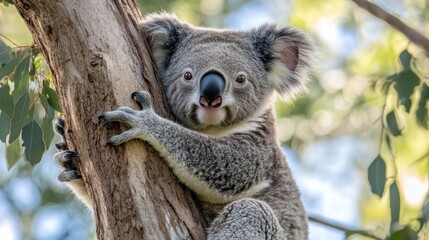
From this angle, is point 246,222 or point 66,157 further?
point 246,222

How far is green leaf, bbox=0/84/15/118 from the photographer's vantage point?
3861 mm

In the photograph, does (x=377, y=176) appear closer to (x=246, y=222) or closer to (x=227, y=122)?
(x=246, y=222)

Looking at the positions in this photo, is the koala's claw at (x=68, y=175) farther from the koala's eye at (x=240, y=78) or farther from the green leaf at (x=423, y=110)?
the green leaf at (x=423, y=110)

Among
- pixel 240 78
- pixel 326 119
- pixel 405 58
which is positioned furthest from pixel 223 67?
pixel 326 119

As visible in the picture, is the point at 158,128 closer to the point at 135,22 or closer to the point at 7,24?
the point at 135,22

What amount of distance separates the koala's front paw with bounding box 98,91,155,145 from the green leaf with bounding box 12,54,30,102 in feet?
2.59

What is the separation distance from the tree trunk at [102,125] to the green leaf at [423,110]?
1254 millimetres

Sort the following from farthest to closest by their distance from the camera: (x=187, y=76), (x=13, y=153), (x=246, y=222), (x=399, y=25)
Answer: (x=13, y=153) → (x=187, y=76) → (x=246, y=222) → (x=399, y=25)

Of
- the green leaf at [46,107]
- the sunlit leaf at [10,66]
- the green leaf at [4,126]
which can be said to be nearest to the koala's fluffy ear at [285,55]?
the green leaf at [46,107]

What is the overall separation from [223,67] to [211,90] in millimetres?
299

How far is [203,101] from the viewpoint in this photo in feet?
12.4

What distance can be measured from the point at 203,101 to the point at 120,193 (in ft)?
2.60

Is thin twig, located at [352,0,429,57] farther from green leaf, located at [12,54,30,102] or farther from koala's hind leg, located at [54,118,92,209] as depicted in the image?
green leaf, located at [12,54,30,102]

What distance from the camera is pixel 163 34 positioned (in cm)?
402
